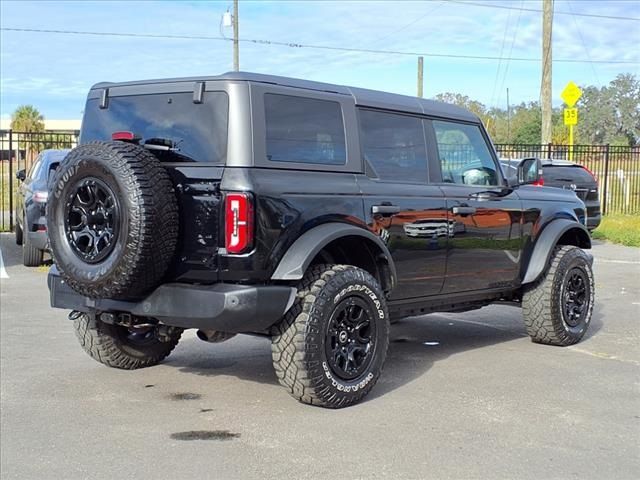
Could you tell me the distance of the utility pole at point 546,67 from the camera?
837 inches

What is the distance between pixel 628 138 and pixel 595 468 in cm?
4575

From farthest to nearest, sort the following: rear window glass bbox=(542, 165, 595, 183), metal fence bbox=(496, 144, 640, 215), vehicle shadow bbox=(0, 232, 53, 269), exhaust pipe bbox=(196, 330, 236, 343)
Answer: metal fence bbox=(496, 144, 640, 215) → rear window glass bbox=(542, 165, 595, 183) → vehicle shadow bbox=(0, 232, 53, 269) → exhaust pipe bbox=(196, 330, 236, 343)

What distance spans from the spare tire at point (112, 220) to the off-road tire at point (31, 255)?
7.50 m

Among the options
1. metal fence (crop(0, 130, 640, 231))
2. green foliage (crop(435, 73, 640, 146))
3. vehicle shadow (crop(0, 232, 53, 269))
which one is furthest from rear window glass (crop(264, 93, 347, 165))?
green foliage (crop(435, 73, 640, 146))

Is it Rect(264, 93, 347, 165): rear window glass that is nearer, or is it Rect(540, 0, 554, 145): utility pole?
Rect(264, 93, 347, 165): rear window glass

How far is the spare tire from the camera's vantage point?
459 cm

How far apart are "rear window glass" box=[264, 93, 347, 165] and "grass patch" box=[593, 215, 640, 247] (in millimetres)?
12030

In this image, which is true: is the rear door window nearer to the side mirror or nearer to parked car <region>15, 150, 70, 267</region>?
the side mirror

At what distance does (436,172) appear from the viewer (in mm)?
6219

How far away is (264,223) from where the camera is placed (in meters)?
4.75

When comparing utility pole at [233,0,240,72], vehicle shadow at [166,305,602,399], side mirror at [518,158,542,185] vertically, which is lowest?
vehicle shadow at [166,305,602,399]

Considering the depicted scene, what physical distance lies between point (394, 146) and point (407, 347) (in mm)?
2021

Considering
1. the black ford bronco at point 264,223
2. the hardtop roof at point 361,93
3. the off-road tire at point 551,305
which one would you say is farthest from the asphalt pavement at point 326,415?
the hardtop roof at point 361,93

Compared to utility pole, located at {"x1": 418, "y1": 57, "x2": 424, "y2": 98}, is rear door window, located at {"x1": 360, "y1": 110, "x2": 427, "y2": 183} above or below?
below
